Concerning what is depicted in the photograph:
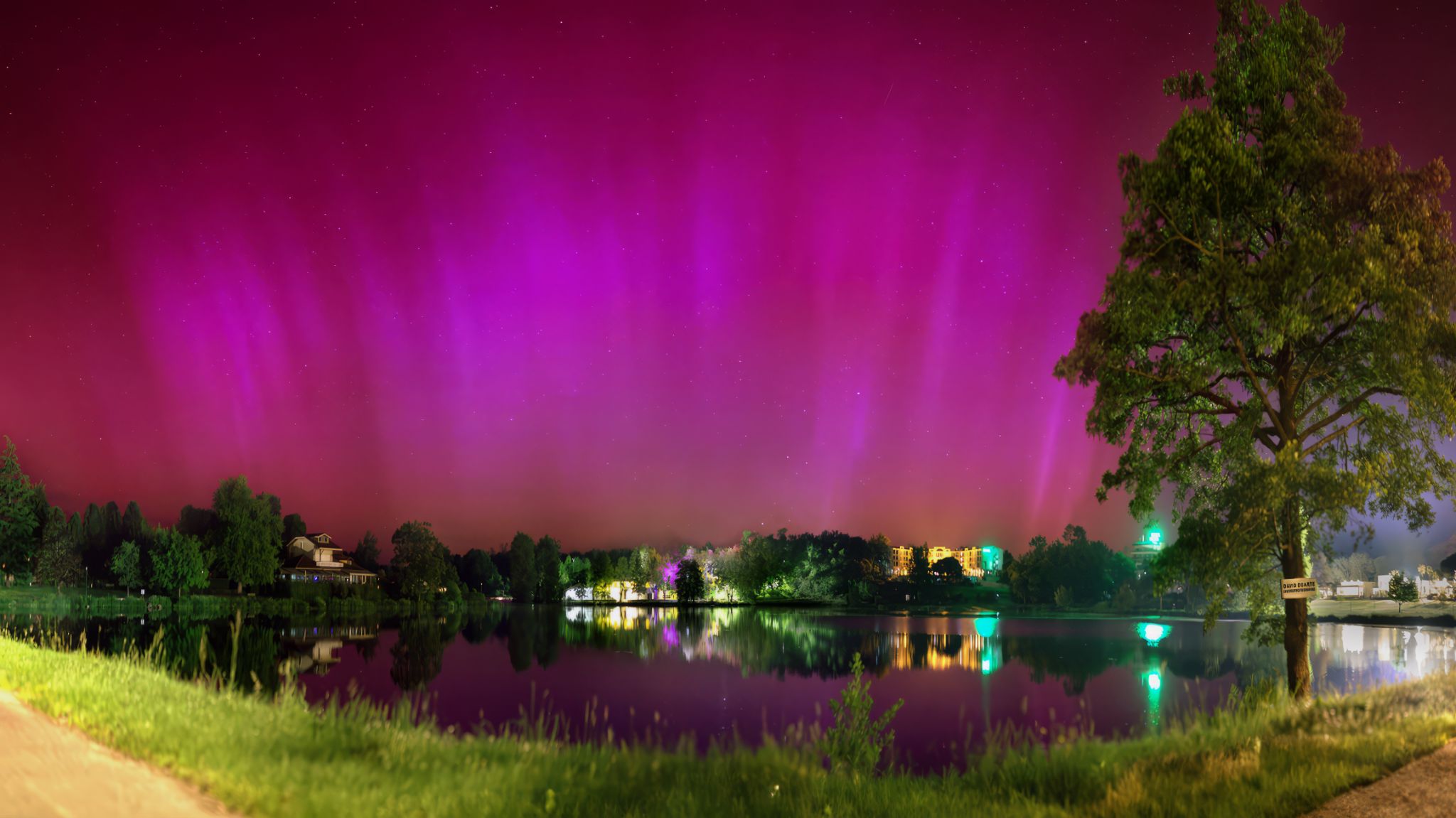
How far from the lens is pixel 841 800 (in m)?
10.6

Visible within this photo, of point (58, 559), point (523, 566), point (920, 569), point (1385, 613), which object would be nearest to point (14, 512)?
point (58, 559)

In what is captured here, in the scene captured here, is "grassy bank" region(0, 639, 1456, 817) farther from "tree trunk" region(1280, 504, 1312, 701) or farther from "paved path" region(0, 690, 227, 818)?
"tree trunk" region(1280, 504, 1312, 701)

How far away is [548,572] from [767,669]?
131 meters

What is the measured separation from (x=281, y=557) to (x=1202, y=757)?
458 ft

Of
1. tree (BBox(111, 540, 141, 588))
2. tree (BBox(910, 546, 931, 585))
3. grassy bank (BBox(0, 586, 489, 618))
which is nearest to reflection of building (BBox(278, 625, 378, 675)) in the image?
grassy bank (BBox(0, 586, 489, 618))

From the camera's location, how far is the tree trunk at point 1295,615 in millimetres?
16500

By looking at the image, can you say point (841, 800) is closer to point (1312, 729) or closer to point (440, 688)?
point (1312, 729)

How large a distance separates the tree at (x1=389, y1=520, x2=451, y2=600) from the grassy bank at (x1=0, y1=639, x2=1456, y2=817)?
97.2 m

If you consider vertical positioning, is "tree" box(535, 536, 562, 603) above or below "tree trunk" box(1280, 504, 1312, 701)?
below

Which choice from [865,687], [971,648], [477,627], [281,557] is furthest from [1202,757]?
[281,557]

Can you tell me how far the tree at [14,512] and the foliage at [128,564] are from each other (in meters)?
8.13

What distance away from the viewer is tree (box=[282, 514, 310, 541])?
447ft

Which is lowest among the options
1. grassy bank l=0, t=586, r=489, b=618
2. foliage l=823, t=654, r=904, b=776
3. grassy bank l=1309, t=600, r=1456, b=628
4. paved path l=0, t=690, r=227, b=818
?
grassy bank l=0, t=586, r=489, b=618

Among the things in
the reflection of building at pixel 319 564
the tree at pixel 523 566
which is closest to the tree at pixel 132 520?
the reflection of building at pixel 319 564
